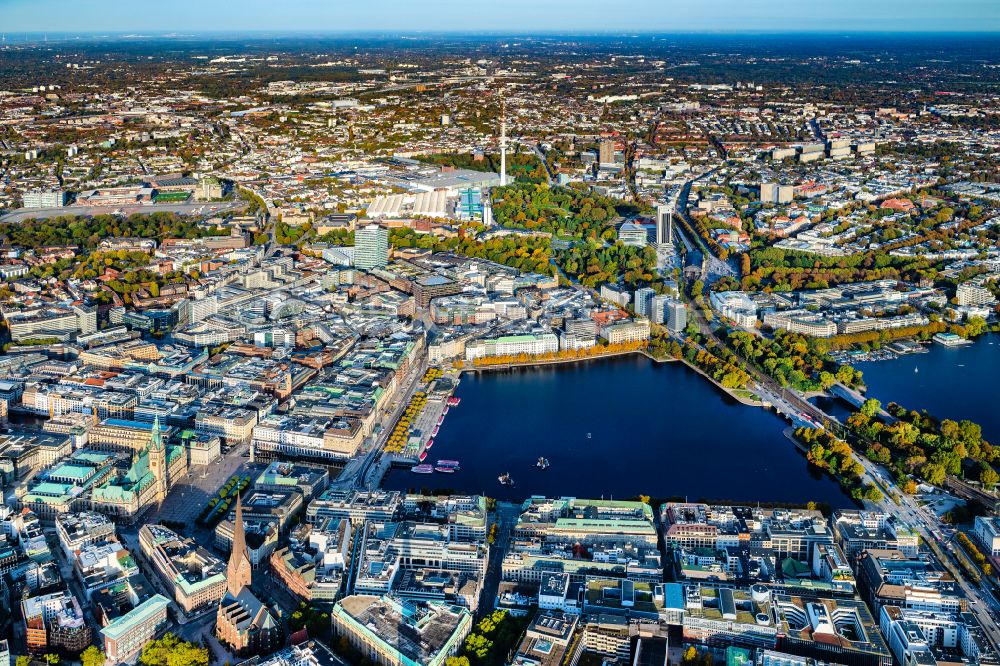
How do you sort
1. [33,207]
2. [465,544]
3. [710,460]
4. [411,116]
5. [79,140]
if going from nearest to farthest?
1. [465,544]
2. [710,460]
3. [33,207]
4. [79,140]
5. [411,116]

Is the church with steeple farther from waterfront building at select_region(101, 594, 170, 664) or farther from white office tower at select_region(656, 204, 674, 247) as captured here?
white office tower at select_region(656, 204, 674, 247)

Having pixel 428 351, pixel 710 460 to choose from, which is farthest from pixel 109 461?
pixel 710 460

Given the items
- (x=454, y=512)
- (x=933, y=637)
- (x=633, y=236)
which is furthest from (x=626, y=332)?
(x=933, y=637)

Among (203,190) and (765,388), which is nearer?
(765,388)


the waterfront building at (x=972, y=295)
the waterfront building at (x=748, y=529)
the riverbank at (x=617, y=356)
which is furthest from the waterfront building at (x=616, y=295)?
the waterfront building at (x=748, y=529)

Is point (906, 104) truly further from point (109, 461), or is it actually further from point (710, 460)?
point (109, 461)

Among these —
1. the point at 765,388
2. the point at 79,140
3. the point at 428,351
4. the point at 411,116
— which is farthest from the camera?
the point at 411,116
